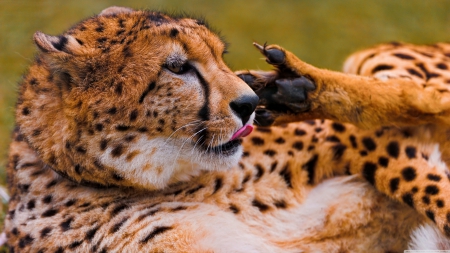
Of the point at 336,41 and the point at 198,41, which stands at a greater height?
the point at 336,41

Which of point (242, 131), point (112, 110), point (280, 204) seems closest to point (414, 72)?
point (280, 204)

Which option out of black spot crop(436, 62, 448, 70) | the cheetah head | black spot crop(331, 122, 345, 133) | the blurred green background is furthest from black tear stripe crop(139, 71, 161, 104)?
the blurred green background

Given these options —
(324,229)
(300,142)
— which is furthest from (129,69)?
(324,229)

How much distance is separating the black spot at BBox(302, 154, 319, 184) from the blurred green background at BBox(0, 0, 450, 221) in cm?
280

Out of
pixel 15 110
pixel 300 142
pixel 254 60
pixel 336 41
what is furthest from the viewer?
pixel 336 41

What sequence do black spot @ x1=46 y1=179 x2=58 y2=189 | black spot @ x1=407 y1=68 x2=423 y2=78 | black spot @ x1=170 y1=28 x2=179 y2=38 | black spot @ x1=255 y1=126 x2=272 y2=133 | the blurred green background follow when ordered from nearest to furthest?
black spot @ x1=170 y1=28 x2=179 y2=38
black spot @ x1=46 y1=179 x2=58 y2=189
black spot @ x1=255 y1=126 x2=272 y2=133
black spot @ x1=407 y1=68 x2=423 y2=78
the blurred green background

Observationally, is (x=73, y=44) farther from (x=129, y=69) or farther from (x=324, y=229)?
(x=324, y=229)

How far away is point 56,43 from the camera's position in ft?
6.20

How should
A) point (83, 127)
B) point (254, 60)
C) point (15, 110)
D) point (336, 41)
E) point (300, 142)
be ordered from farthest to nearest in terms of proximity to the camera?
point (336, 41) < point (254, 60) < point (300, 142) < point (15, 110) < point (83, 127)

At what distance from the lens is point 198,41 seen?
1984 millimetres

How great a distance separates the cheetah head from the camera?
188 centimetres

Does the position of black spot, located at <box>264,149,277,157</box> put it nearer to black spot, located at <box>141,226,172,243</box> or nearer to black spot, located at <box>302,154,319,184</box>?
black spot, located at <box>302,154,319,184</box>

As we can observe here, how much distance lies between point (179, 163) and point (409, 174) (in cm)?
86

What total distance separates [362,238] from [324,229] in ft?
0.49
